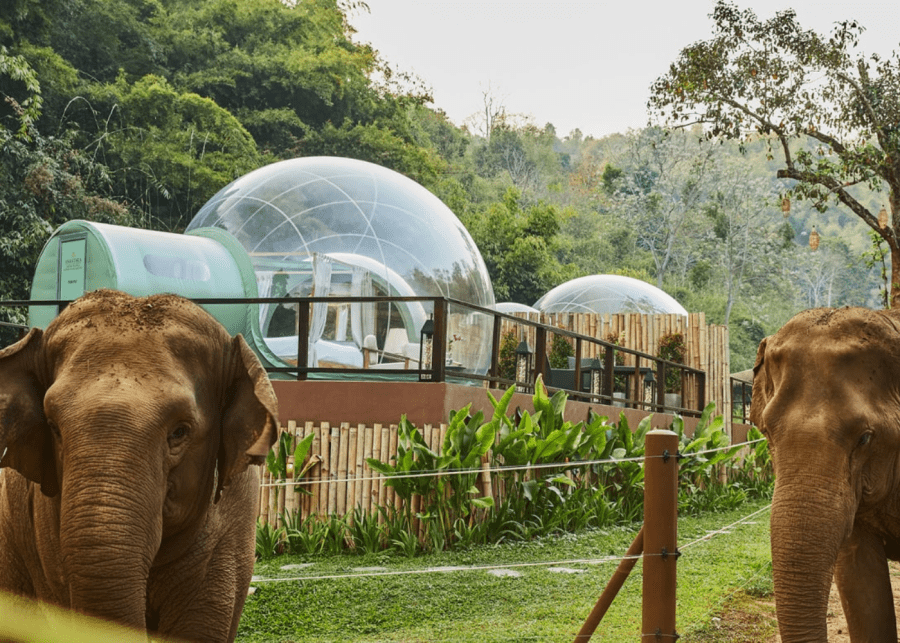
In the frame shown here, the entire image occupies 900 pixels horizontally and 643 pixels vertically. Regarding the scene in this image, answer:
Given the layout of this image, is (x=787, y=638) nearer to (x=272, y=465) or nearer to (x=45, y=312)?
(x=272, y=465)

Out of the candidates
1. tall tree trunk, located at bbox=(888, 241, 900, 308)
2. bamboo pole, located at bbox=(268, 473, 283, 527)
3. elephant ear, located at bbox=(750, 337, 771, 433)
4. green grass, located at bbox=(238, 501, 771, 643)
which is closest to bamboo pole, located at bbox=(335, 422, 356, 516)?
bamboo pole, located at bbox=(268, 473, 283, 527)

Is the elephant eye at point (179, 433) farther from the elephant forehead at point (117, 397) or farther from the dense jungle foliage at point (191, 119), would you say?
the dense jungle foliage at point (191, 119)

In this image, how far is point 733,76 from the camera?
1708 centimetres

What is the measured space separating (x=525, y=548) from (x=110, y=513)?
6.90m

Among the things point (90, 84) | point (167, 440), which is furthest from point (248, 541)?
point (90, 84)

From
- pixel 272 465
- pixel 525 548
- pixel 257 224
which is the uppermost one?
pixel 257 224

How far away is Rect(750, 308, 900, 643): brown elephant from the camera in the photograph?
4.30m

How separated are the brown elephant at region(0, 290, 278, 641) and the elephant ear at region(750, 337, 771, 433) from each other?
2385 millimetres

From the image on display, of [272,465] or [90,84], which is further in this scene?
[90,84]

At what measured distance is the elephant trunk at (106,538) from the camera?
10.8 feet

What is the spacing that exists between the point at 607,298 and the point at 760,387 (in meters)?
20.8

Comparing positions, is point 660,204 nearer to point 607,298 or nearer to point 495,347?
point 607,298

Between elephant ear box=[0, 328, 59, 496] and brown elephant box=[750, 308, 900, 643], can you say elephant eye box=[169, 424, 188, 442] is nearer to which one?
elephant ear box=[0, 328, 59, 496]

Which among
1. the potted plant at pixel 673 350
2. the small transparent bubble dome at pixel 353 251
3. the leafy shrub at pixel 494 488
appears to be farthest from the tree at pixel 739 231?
the leafy shrub at pixel 494 488
